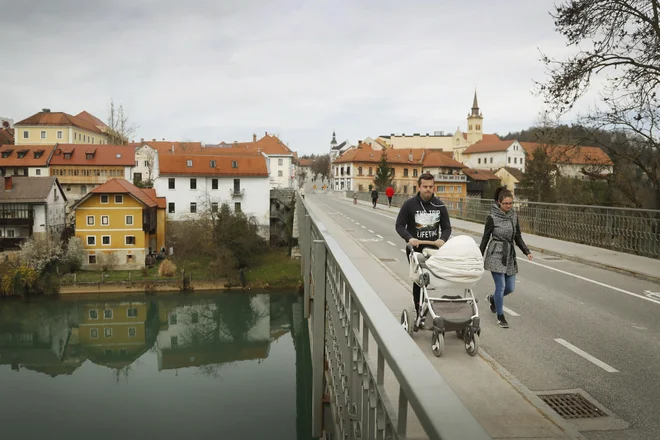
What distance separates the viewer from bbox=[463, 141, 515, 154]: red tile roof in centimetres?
11731

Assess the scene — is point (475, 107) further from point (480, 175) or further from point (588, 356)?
point (588, 356)

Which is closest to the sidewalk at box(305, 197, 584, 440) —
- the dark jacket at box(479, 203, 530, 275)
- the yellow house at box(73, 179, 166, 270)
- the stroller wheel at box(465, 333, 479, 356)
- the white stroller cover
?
the stroller wheel at box(465, 333, 479, 356)

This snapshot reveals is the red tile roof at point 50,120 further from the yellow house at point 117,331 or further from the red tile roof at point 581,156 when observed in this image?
the red tile roof at point 581,156

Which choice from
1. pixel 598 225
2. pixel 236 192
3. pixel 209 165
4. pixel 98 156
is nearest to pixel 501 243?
pixel 598 225

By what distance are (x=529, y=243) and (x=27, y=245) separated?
45755mm

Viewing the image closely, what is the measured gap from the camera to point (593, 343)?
609 cm

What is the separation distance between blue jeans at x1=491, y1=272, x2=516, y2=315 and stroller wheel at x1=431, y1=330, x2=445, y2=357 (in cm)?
168

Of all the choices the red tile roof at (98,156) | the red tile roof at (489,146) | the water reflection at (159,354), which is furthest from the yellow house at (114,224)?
the red tile roof at (489,146)

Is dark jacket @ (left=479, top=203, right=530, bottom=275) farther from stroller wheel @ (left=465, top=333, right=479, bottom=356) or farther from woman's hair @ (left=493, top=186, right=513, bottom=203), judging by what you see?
stroller wheel @ (left=465, top=333, right=479, bottom=356)

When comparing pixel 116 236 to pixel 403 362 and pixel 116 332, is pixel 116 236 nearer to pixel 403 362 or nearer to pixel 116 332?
pixel 116 332

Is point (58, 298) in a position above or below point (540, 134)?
below

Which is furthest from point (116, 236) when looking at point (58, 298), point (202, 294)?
point (202, 294)

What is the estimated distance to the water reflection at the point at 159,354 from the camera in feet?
73.6

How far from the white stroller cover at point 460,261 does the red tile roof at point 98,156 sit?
7326 cm
